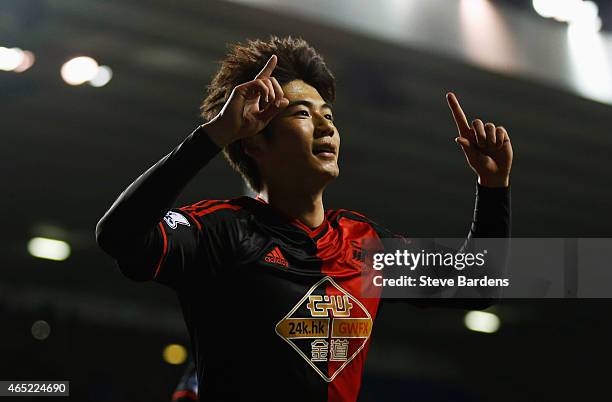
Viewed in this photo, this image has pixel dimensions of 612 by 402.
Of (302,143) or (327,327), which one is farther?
(302,143)

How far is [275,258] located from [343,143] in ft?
20.2

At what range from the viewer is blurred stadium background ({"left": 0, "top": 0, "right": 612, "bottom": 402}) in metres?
6.41

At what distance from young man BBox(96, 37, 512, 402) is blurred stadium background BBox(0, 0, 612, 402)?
3.71 m

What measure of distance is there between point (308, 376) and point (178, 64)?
5.39 m

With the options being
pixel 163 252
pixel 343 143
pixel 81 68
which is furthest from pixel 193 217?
pixel 343 143

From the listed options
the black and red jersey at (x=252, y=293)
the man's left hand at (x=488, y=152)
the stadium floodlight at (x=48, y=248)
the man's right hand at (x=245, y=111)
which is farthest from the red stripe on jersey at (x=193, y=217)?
the stadium floodlight at (x=48, y=248)

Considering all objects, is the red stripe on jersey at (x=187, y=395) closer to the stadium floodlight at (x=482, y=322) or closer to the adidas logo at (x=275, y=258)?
the adidas logo at (x=275, y=258)

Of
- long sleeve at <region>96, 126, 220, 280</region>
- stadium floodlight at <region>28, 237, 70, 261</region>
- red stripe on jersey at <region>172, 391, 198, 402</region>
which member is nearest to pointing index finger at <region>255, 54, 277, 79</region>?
long sleeve at <region>96, 126, 220, 280</region>

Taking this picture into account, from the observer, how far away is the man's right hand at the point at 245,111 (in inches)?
73.7

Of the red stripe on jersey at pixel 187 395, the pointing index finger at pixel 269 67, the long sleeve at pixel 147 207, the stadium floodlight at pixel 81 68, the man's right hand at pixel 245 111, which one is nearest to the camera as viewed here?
the long sleeve at pixel 147 207

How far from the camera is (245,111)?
1.91 meters

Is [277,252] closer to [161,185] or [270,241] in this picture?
[270,241]

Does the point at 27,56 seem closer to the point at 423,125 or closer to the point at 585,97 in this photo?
the point at 423,125

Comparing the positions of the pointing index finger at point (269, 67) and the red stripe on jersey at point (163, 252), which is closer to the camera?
the red stripe on jersey at point (163, 252)
